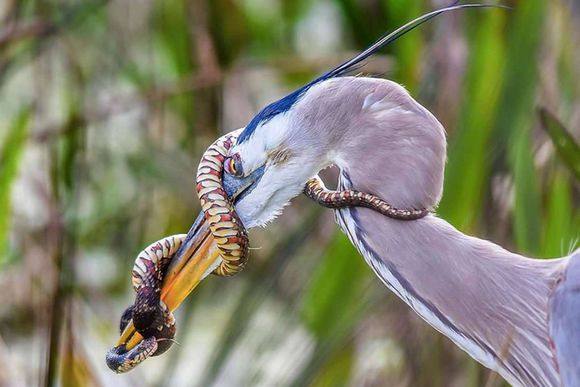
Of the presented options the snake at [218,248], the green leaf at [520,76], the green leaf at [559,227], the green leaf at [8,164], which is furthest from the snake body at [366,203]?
the green leaf at [8,164]

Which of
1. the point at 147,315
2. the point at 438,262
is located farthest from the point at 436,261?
the point at 147,315

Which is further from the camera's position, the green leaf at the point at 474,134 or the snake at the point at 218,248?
the green leaf at the point at 474,134

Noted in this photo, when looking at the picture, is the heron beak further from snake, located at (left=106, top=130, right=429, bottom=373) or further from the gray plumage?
the gray plumage

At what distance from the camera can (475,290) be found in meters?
1.04

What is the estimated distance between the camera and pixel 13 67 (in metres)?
2.18

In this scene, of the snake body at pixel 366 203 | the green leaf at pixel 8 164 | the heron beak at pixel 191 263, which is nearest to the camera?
the snake body at pixel 366 203

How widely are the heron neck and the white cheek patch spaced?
13cm

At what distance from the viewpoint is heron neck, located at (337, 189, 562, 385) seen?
1.04 metres

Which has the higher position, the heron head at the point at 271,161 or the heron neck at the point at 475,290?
the heron head at the point at 271,161

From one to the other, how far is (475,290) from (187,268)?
298 mm

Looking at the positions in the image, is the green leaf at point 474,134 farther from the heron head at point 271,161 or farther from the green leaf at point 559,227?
the heron head at point 271,161

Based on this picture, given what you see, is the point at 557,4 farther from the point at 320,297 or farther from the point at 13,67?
the point at 13,67

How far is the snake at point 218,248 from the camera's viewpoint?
3.65 ft

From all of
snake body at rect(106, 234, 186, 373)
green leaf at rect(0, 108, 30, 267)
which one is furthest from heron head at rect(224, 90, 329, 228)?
green leaf at rect(0, 108, 30, 267)
